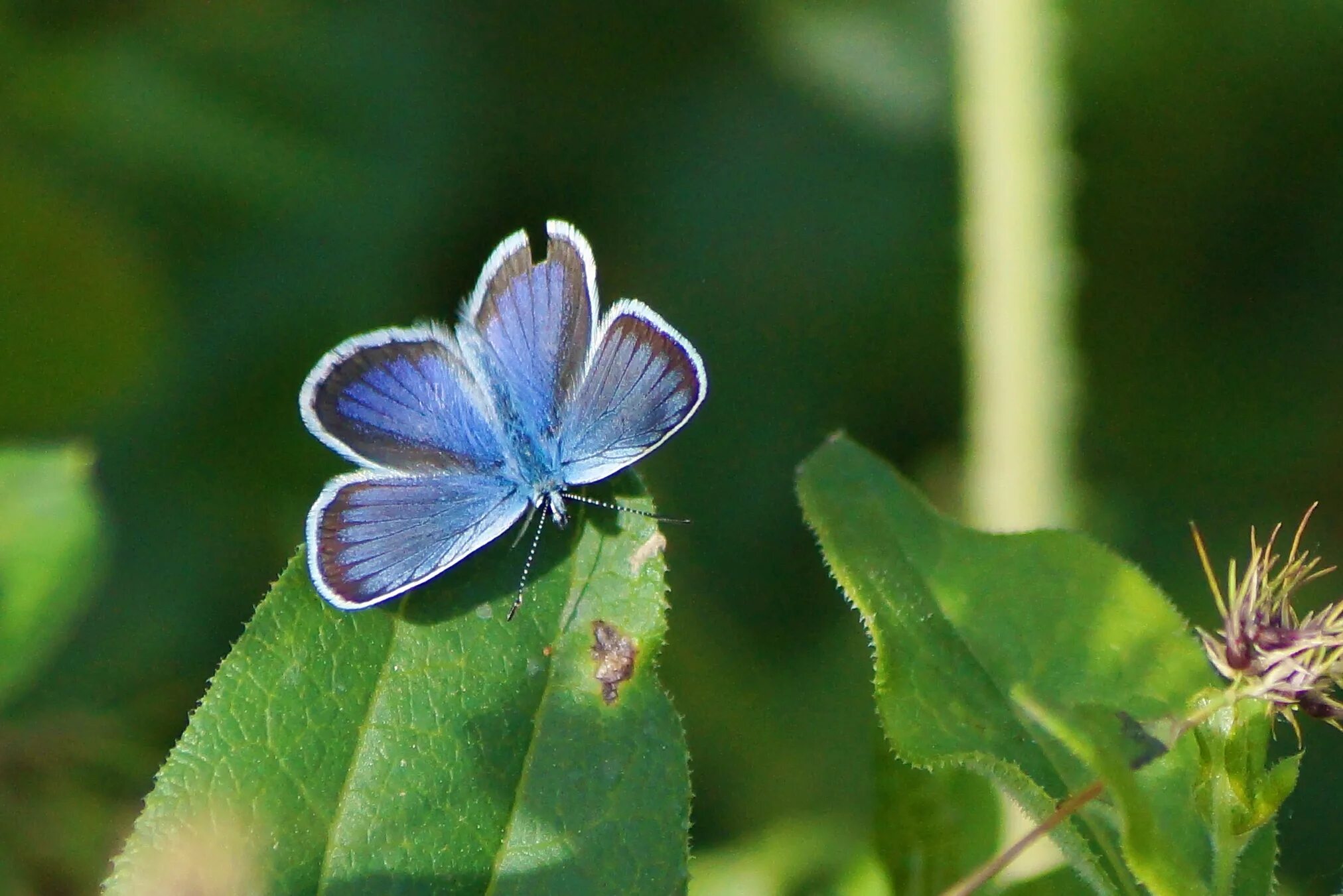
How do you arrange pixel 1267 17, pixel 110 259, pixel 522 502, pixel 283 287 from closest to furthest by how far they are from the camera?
pixel 522 502 → pixel 110 259 → pixel 283 287 → pixel 1267 17

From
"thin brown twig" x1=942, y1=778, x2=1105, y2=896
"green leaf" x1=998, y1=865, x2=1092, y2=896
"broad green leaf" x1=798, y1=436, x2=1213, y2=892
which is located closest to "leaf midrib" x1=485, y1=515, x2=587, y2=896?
"broad green leaf" x1=798, y1=436, x2=1213, y2=892

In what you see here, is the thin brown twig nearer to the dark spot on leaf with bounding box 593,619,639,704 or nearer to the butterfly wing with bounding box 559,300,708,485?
the dark spot on leaf with bounding box 593,619,639,704

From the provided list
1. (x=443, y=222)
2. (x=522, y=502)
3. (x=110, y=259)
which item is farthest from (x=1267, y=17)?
(x=110, y=259)

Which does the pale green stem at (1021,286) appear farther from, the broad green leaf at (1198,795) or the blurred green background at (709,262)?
the broad green leaf at (1198,795)

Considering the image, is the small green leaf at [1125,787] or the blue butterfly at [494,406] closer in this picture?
the small green leaf at [1125,787]

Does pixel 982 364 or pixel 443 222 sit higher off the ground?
A: pixel 443 222

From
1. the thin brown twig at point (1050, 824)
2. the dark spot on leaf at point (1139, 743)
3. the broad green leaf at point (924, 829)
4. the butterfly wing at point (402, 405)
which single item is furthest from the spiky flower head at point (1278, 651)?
the butterfly wing at point (402, 405)

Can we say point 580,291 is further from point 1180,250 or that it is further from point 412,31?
point 1180,250
